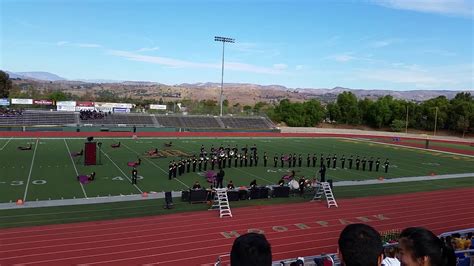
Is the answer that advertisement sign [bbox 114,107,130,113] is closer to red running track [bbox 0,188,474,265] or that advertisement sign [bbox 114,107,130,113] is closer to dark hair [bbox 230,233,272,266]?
red running track [bbox 0,188,474,265]

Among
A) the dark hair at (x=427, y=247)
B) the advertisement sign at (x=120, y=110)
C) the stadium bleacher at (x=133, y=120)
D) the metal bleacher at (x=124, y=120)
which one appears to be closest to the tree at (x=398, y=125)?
the stadium bleacher at (x=133, y=120)

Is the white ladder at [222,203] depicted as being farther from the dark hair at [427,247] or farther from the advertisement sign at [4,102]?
the advertisement sign at [4,102]

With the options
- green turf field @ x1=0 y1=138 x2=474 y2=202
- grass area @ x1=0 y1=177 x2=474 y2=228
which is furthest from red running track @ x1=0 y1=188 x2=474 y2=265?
green turf field @ x1=0 y1=138 x2=474 y2=202

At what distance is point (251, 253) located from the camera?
9.00 ft

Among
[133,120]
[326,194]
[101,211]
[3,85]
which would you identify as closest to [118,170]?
[101,211]

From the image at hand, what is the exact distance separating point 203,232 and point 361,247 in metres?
11.7

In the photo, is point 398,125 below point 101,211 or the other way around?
the other way around

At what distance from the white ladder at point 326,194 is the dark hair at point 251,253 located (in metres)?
16.2

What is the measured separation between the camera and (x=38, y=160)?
90.6 ft

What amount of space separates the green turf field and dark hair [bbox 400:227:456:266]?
17.7 m

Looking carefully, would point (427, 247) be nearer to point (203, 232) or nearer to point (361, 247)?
point (361, 247)

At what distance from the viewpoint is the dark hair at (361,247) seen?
9.28ft

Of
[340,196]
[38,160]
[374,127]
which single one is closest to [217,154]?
[340,196]

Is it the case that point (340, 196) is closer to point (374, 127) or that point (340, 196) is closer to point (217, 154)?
point (217, 154)
